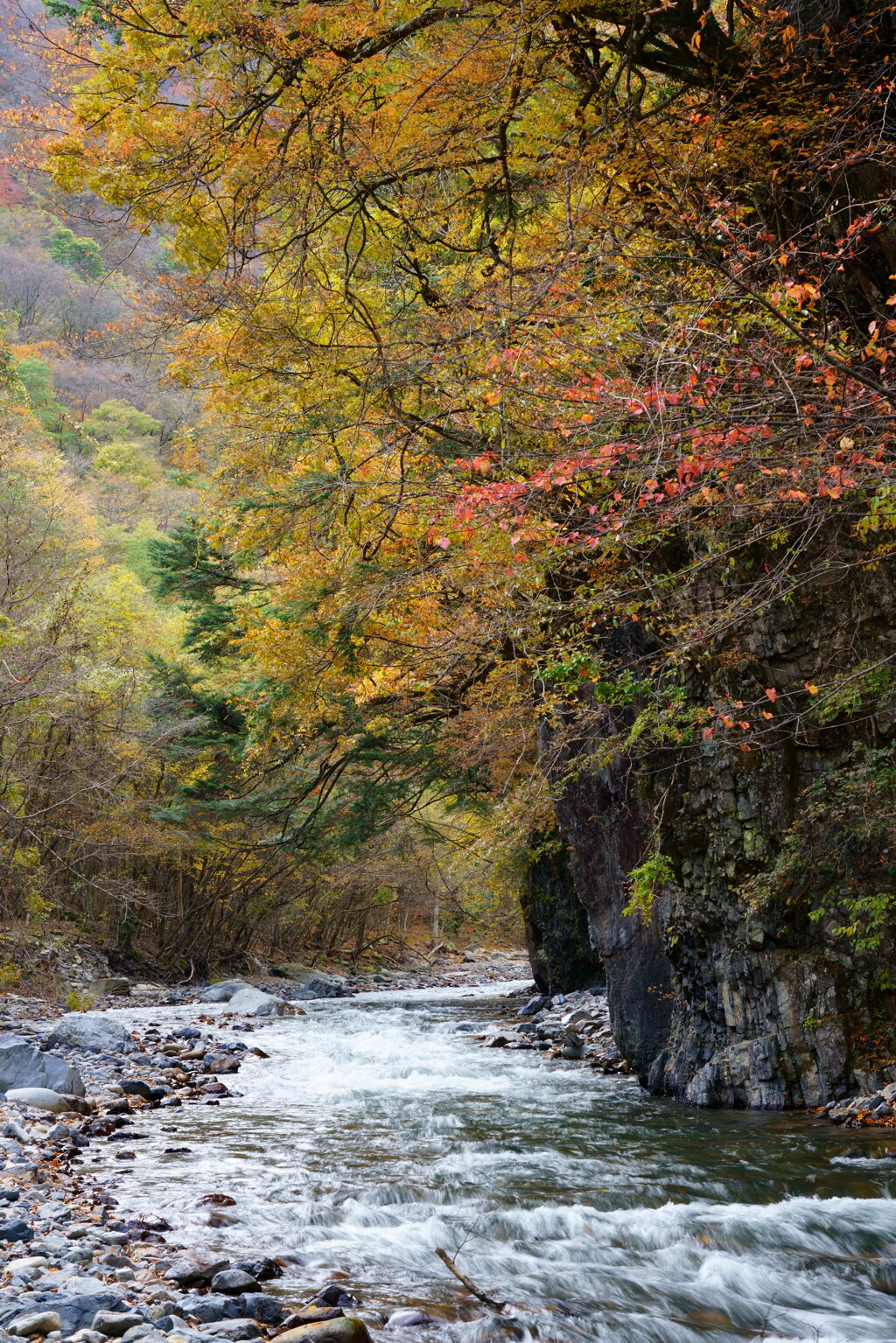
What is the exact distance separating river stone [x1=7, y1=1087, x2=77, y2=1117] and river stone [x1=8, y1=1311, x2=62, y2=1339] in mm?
4412

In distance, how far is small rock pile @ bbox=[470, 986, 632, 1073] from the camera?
11.1m

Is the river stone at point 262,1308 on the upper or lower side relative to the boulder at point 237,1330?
lower

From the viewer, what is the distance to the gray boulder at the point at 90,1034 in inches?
401

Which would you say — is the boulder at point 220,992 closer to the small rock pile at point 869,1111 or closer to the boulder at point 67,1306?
the small rock pile at point 869,1111

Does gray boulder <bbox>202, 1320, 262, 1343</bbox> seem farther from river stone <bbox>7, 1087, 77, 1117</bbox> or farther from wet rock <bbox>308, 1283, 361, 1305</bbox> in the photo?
river stone <bbox>7, 1087, 77, 1117</bbox>

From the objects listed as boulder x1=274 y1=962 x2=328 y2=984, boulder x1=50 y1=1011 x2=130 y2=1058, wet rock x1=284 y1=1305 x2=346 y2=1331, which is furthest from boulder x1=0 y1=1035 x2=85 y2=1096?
boulder x1=274 y1=962 x2=328 y2=984

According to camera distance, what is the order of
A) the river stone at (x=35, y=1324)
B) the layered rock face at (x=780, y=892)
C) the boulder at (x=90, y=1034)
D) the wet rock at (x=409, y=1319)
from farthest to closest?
the boulder at (x=90, y=1034) → the layered rock face at (x=780, y=892) → the wet rock at (x=409, y=1319) → the river stone at (x=35, y=1324)

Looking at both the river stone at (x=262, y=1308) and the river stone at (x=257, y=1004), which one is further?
the river stone at (x=257, y=1004)

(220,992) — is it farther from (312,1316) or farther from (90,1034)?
(312,1316)

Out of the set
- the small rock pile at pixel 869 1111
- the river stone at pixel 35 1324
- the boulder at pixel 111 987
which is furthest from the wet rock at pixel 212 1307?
the boulder at pixel 111 987

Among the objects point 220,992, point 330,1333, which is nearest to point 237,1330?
point 330,1333

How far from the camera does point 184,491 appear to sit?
3891 centimetres

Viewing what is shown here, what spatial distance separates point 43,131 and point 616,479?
12.5ft

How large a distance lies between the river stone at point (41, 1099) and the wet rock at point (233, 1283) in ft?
12.8
